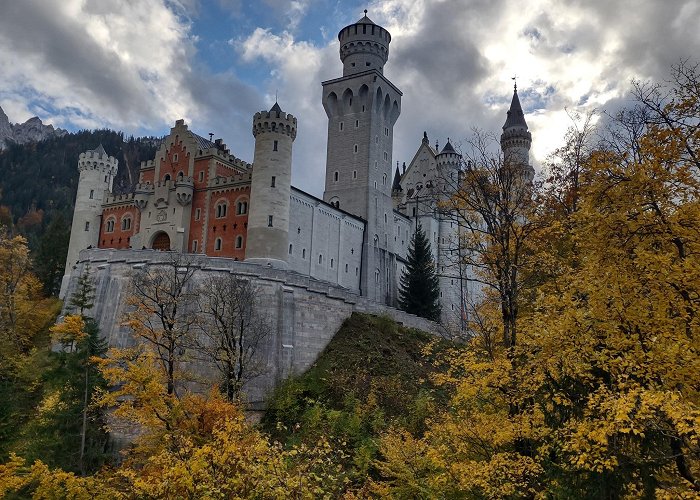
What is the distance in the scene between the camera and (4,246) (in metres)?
49.7

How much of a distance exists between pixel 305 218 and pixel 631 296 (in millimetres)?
39320

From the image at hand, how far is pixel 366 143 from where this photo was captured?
185ft

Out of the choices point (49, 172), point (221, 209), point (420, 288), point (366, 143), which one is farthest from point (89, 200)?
point (49, 172)

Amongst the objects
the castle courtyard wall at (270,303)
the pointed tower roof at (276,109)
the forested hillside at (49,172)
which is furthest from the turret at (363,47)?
the forested hillside at (49,172)

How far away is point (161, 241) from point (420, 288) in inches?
923

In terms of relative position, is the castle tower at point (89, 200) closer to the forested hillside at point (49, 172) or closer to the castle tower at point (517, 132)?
the castle tower at point (517, 132)

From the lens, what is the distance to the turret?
5916 centimetres

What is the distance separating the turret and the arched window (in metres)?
21.5

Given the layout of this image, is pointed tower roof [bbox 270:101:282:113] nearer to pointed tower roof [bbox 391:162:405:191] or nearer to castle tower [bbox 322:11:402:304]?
castle tower [bbox 322:11:402:304]

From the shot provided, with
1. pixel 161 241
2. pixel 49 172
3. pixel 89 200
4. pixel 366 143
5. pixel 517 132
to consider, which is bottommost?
pixel 161 241

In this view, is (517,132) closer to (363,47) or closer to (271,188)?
(363,47)

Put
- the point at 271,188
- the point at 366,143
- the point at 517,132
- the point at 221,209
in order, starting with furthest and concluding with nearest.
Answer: the point at 517,132
the point at 366,143
the point at 221,209
the point at 271,188

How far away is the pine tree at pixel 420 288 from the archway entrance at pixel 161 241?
22.0m

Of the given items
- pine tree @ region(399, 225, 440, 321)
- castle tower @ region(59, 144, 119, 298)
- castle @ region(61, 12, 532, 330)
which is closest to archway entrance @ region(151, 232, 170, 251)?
castle @ region(61, 12, 532, 330)
